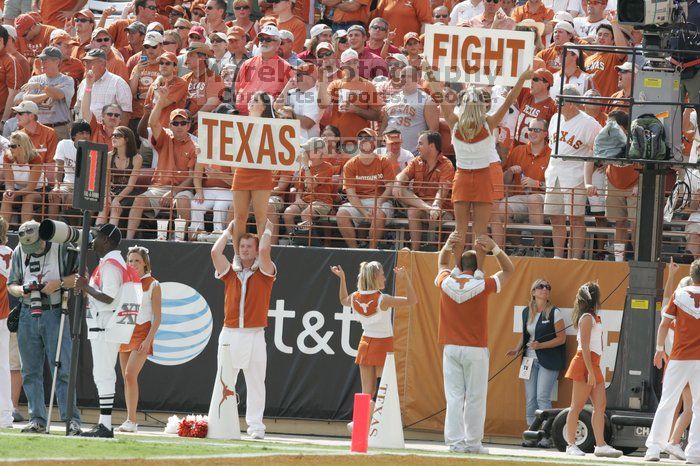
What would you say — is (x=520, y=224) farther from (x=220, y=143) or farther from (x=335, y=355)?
(x=220, y=143)

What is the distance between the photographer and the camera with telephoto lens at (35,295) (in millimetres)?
13781

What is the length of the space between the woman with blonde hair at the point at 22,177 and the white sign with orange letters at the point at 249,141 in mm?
4131

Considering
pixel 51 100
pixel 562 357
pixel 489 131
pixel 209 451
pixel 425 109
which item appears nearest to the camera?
pixel 209 451

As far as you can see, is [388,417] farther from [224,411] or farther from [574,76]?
[574,76]

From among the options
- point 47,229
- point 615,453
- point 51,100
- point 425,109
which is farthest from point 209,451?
point 51,100

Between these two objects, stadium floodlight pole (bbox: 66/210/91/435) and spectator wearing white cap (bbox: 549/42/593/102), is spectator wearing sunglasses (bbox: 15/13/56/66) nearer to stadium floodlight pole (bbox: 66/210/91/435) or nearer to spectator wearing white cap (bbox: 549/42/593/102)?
spectator wearing white cap (bbox: 549/42/593/102)

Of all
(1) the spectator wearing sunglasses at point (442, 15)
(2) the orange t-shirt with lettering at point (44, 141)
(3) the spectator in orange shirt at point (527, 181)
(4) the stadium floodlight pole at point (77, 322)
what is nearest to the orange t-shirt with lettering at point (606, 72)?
(3) the spectator in orange shirt at point (527, 181)

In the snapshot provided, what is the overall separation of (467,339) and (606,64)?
21.1 ft

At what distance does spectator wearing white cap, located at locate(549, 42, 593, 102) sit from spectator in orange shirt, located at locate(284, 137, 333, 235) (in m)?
3.02

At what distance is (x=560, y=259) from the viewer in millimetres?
16031

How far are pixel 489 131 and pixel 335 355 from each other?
17.5 ft

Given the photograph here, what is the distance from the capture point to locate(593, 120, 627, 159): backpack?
43.8 ft

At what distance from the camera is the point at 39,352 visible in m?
14.3

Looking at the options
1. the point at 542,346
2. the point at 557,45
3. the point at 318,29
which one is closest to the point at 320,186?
the point at 542,346
